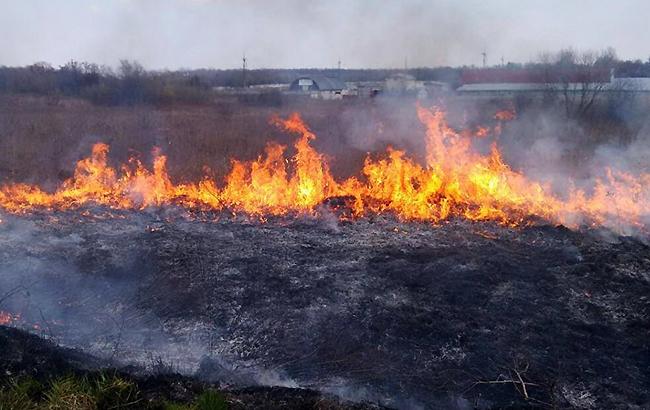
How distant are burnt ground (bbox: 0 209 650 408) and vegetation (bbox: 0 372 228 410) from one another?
2.49 feet

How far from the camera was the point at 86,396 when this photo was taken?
173 inches

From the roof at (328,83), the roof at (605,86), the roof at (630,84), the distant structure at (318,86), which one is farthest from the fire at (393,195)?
the roof at (328,83)

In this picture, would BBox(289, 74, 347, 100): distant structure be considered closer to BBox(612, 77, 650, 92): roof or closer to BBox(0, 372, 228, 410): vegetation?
BBox(612, 77, 650, 92): roof

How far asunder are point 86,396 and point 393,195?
25.2ft

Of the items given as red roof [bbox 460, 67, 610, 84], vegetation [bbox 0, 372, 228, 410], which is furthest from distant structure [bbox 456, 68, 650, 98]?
vegetation [bbox 0, 372, 228, 410]

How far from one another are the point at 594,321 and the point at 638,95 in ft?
64.1

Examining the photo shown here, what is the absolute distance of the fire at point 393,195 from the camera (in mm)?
10500

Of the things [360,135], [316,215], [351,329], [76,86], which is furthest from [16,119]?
[351,329]

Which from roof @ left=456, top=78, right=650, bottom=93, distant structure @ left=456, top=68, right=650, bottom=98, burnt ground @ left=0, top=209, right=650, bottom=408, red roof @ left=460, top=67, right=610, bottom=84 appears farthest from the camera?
roof @ left=456, top=78, right=650, bottom=93

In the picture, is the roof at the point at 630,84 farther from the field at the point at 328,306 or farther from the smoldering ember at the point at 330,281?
the field at the point at 328,306

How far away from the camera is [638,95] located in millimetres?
22453

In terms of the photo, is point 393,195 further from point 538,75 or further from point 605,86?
point 605,86

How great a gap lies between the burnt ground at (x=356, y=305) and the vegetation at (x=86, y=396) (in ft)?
2.49

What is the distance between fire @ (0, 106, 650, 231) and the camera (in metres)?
10.5
